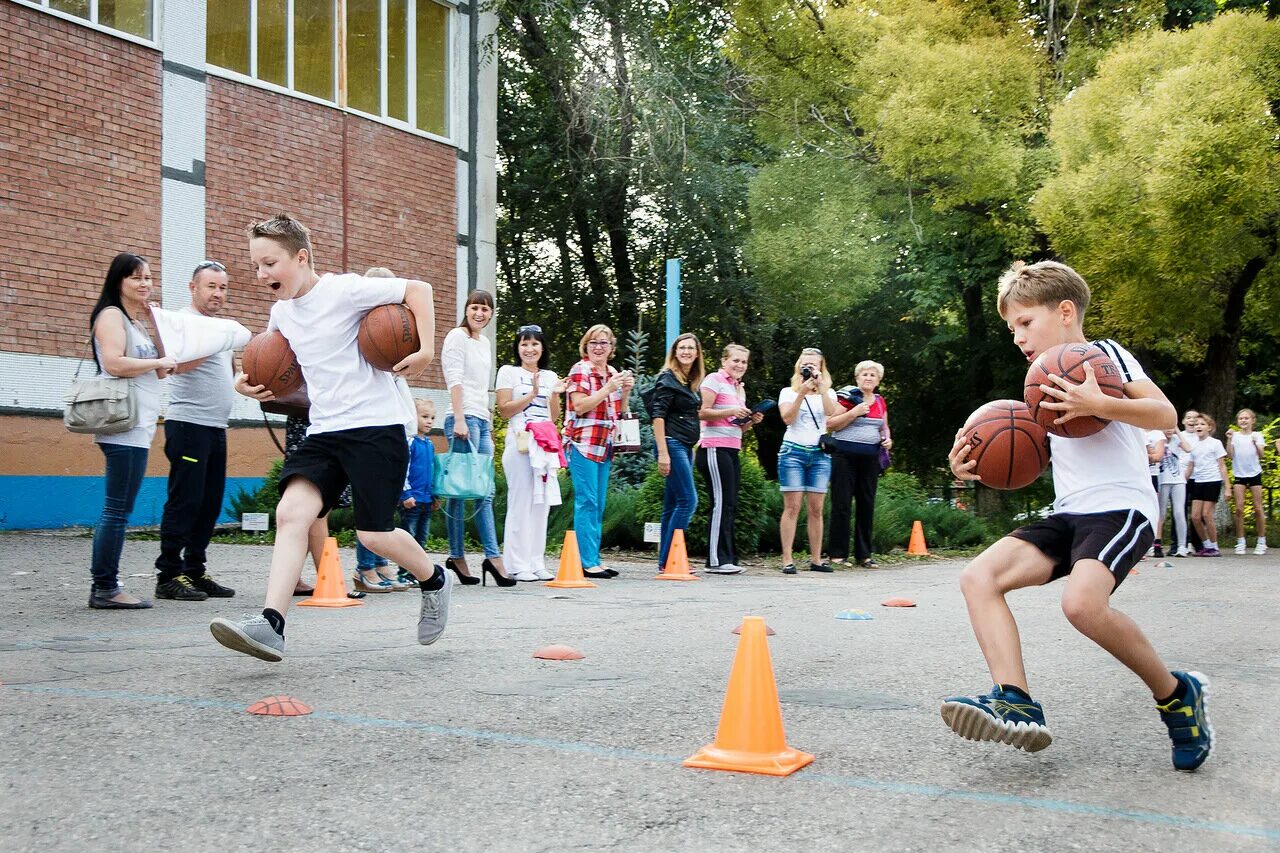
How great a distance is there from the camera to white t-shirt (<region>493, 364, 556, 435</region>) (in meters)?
9.43

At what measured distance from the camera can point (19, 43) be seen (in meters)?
14.6

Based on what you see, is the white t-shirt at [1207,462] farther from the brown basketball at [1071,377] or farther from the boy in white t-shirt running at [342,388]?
the brown basketball at [1071,377]

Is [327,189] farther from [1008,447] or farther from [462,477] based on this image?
[1008,447]

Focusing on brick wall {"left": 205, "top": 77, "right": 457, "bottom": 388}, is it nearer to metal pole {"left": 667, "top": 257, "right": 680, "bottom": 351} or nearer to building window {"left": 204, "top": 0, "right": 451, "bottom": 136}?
building window {"left": 204, "top": 0, "right": 451, "bottom": 136}

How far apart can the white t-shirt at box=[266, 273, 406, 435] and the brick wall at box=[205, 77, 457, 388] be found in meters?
11.1

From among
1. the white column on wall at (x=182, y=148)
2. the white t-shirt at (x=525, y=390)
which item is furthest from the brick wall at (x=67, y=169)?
the white t-shirt at (x=525, y=390)

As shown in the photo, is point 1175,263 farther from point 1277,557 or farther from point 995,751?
point 995,751

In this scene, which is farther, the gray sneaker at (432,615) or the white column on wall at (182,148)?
the white column on wall at (182,148)

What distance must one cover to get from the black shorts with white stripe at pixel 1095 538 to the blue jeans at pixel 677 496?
699 cm

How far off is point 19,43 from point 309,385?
37.5ft

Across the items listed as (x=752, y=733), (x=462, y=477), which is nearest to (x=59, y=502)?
(x=462, y=477)

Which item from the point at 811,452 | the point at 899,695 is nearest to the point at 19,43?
the point at 811,452

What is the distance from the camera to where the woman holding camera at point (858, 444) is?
40.0ft

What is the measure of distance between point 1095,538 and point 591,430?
6.47 metres
